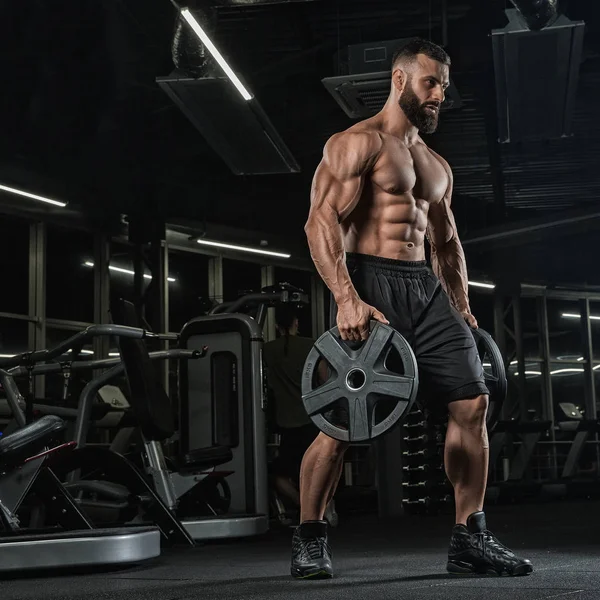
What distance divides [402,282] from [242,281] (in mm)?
8668

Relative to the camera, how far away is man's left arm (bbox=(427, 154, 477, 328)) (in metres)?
3.01

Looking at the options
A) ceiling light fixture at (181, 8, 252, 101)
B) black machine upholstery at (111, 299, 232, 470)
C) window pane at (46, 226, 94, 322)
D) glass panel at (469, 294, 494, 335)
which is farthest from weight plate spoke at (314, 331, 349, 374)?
glass panel at (469, 294, 494, 335)

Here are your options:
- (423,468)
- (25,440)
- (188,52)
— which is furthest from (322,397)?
(423,468)

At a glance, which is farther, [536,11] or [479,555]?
[536,11]

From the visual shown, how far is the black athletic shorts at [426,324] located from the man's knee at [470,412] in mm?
17

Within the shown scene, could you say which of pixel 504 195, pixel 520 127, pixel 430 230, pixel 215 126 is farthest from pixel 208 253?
pixel 430 230

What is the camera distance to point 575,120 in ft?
27.2

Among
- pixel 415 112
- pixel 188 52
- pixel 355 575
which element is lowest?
pixel 355 575

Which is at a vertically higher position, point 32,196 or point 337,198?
point 32,196

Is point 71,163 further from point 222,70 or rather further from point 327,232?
point 327,232

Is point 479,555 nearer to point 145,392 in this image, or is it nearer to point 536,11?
point 145,392

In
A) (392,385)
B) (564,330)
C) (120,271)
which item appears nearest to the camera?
(392,385)

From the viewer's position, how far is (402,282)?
2.77 metres

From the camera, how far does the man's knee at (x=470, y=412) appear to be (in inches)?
105
